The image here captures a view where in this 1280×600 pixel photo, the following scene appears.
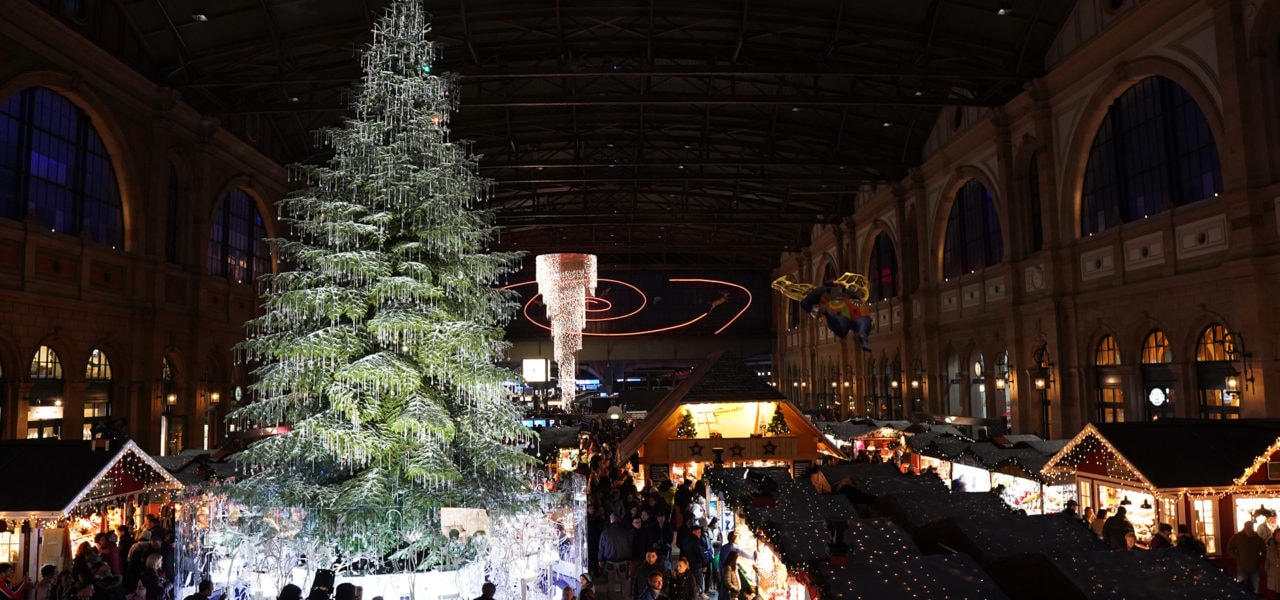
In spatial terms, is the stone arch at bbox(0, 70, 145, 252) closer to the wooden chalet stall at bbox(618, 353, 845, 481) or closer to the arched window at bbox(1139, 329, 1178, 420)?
the wooden chalet stall at bbox(618, 353, 845, 481)

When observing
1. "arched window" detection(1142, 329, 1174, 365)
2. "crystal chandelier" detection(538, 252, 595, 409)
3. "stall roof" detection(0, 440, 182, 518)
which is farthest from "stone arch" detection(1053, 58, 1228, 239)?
"stall roof" detection(0, 440, 182, 518)

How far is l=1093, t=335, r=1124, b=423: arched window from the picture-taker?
21.0 m

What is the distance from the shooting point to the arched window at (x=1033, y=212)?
25.0 meters

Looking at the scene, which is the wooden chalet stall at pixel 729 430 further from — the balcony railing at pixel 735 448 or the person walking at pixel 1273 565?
the person walking at pixel 1273 565

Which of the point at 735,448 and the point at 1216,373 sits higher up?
the point at 1216,373

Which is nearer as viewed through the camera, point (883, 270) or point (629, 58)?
point (629, 58)

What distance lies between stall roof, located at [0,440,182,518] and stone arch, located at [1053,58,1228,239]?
19.6 m

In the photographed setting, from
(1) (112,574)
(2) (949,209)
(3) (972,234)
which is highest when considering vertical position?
(2) (949,209)

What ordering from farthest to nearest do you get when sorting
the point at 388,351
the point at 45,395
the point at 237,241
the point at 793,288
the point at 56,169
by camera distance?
1. the point at 793,288
2. the point at 237,241
3. the point at 56,169
4. the point at 45,395
5. the point at 388,351

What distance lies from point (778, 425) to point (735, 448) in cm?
109

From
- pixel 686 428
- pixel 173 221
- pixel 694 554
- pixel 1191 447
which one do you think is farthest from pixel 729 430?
pixel 173 221

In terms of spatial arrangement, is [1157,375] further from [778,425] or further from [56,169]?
[56,169]

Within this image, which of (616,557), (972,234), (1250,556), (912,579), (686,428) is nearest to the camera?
(912,579)

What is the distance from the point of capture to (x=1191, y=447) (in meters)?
11.9
